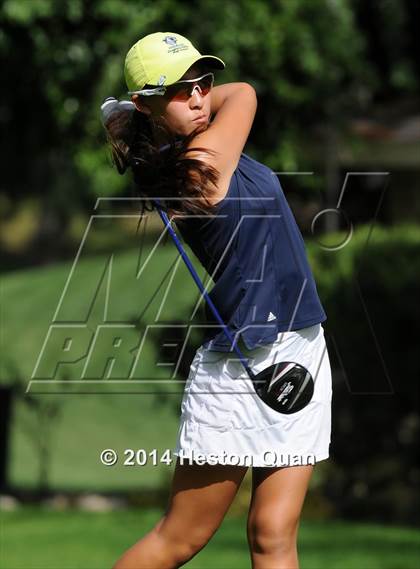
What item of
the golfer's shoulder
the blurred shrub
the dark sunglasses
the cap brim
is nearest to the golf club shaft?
the golfer's shoulder

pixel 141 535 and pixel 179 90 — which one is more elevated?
pixel 179 90

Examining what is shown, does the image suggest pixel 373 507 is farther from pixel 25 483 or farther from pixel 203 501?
pixel 203 501

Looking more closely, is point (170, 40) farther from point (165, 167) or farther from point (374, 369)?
point (374, 369)

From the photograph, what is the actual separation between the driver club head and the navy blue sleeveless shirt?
0.11 metres

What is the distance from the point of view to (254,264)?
4.39m

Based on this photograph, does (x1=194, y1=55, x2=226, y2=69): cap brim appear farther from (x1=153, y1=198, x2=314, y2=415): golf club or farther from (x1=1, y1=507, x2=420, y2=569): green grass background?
(x1=1, y1=507, x2=420, y2=569): green grass background

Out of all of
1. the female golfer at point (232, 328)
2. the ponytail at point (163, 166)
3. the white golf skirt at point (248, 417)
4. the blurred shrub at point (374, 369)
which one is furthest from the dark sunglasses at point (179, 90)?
the blurred shrub at point (374, 369)

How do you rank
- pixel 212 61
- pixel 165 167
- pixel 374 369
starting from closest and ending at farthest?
1. pixel 165 167
2. pixel 212 61
3. pixel 374 369

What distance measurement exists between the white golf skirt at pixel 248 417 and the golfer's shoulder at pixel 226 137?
1.95ft

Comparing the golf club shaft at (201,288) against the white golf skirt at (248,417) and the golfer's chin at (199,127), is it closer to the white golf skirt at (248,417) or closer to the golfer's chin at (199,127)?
the white golf skirt at (248,417)

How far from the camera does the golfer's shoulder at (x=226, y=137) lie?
422cm

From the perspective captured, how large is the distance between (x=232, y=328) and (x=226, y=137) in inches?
24.8

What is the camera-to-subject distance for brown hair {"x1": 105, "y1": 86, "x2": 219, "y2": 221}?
418 centimetres

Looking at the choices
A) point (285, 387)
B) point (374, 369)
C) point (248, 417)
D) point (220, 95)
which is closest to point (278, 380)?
point (285, 387)
